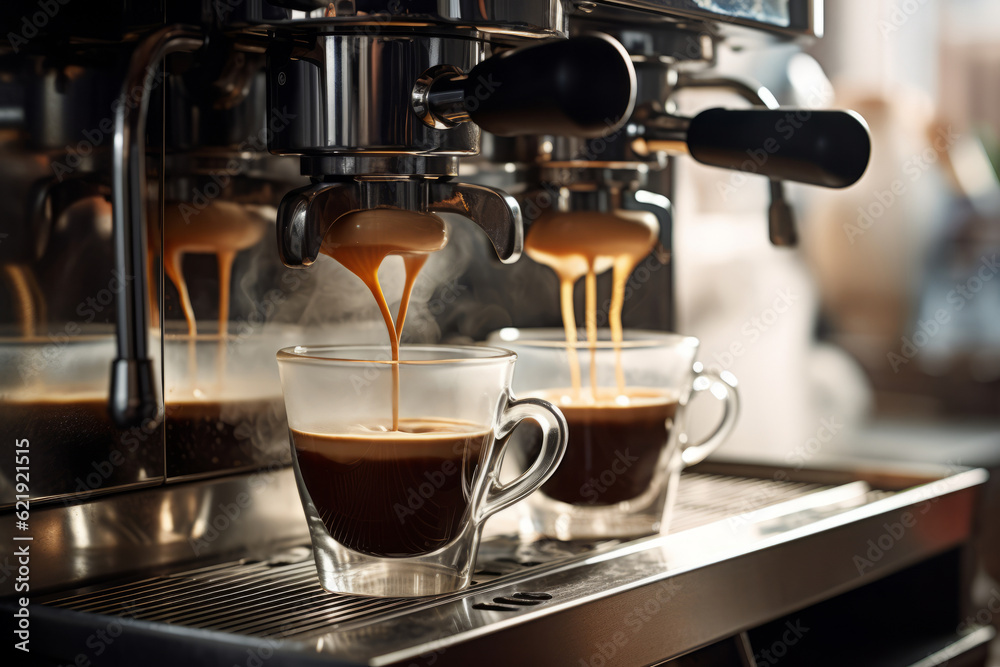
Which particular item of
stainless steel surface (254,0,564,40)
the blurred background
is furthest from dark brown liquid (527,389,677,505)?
the blurred background

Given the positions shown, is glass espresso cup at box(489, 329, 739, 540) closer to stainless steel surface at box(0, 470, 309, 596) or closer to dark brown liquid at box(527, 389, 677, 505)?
dark brown liquid at box(527, 389, 677, 505)

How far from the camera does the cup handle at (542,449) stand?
22.6 inches

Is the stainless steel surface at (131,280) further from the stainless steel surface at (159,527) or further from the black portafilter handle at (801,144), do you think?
the black portafilter handle at (801,144)

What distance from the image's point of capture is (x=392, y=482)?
53cm

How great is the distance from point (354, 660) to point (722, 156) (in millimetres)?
320

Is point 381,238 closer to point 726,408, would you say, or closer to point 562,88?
point 562,88

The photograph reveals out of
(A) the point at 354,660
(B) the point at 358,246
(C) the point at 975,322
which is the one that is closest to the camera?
(A) the point at 354,660

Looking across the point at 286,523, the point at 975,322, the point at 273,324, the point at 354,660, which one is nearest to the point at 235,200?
the point at 273,324

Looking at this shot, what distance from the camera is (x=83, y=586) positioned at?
1.81ft

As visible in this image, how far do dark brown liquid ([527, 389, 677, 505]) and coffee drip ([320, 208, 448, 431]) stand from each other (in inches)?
6.4

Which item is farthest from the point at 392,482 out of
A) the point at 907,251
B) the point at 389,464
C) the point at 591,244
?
the point at 907,251

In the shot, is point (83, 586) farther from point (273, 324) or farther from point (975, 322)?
point (975, 322)

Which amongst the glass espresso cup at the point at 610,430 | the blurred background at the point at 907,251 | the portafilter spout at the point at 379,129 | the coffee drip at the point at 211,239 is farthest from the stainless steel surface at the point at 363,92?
the blurred background at the point at 907,251

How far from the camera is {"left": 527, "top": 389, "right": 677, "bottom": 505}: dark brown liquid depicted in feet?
2.20
